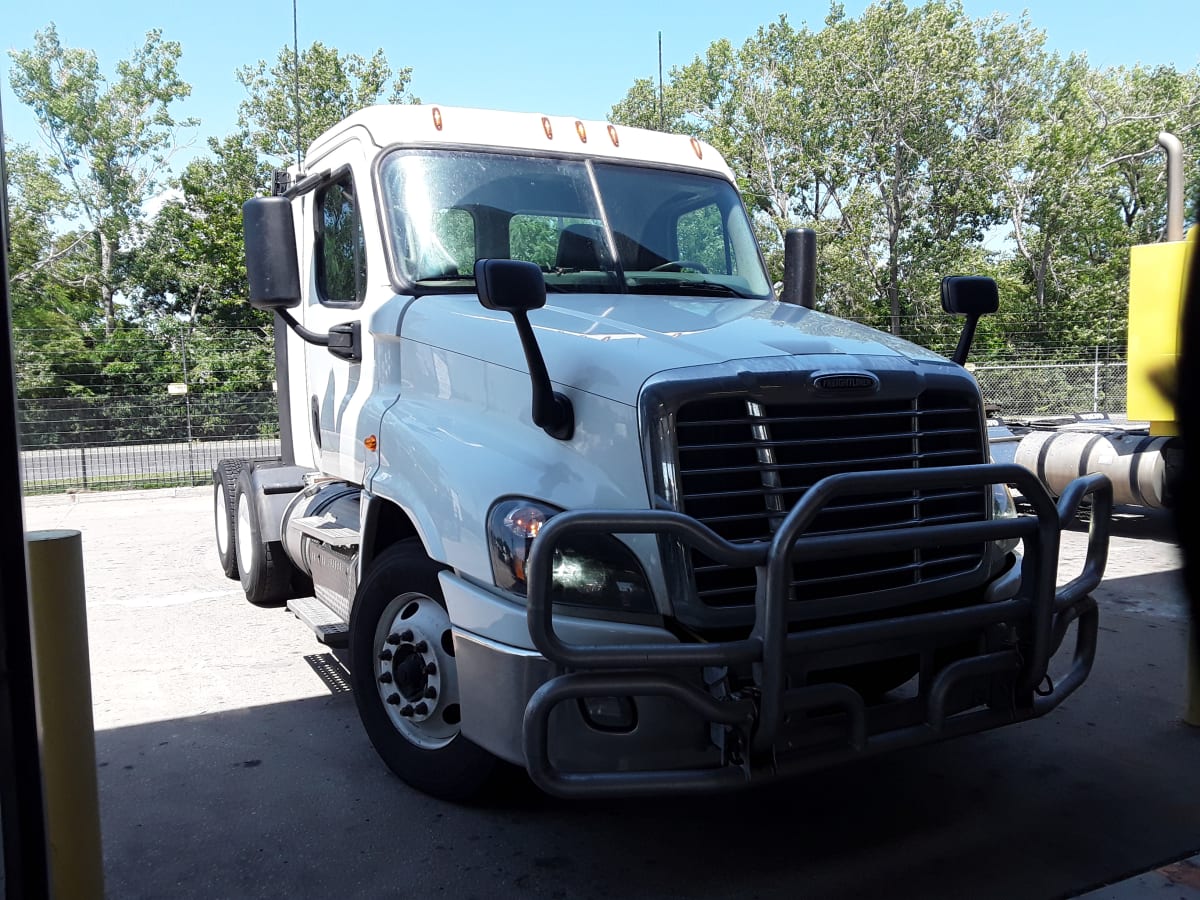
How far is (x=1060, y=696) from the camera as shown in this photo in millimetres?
3451

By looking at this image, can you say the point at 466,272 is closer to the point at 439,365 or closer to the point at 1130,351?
the point at 439,365

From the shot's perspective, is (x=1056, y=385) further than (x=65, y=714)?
Yes

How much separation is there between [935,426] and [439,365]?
1.94m

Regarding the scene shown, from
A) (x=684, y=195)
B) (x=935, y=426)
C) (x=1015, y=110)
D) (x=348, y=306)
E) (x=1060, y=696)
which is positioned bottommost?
(x=1060, y=696)

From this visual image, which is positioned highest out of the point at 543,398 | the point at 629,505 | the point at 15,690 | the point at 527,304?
the point at 527,304

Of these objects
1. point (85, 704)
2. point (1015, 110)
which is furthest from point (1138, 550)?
point (1015, 110)

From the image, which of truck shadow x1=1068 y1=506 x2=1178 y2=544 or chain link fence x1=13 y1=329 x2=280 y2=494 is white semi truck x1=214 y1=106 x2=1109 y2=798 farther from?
chain link fence x1=13 y1=329 x2=280 y2=494

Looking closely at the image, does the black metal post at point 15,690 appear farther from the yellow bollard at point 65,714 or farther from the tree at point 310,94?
the tree at point 310,94

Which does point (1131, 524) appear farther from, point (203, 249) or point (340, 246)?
point (203, 249)

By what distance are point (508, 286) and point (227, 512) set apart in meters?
5.42

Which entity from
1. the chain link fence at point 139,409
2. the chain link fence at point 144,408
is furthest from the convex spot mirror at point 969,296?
the chain link fence at point 139,409

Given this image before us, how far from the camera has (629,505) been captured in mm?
3195

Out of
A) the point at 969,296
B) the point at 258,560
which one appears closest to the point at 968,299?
the point at 969,296

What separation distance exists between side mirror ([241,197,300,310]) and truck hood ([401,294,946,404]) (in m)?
0.59
